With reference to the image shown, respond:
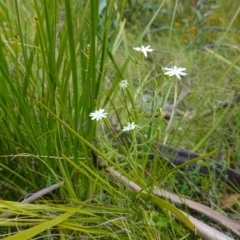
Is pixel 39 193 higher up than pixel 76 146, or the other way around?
pixel 76 146

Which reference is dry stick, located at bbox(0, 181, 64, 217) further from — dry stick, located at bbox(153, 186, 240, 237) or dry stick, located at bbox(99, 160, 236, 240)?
dry stick, located at bbox(153, 186, 240, 237)

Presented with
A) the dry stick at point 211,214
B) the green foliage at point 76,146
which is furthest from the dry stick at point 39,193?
the dry stick at point 211,214

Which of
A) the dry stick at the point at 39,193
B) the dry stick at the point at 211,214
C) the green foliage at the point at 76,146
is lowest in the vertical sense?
the dry stick at the point at 211,214

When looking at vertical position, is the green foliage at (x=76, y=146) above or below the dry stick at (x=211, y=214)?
above

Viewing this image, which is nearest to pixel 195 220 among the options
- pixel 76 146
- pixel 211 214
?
pixel 211 214

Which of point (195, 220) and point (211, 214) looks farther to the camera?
point (211, 214)

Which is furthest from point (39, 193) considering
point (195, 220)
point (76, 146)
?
point (195, 220)

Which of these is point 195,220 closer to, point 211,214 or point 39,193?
point 211,214

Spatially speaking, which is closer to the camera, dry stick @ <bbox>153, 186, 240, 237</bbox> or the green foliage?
the green foliage

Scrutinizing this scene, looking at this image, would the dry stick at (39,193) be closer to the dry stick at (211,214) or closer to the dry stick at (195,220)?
the dry stick at (195,220)

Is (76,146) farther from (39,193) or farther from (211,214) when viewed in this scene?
(211,214)

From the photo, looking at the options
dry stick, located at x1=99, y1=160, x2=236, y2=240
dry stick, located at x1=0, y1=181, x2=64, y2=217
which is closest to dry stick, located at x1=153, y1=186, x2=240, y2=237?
dry stick, located at x1=99, y1=160, x2=236, y2=240
